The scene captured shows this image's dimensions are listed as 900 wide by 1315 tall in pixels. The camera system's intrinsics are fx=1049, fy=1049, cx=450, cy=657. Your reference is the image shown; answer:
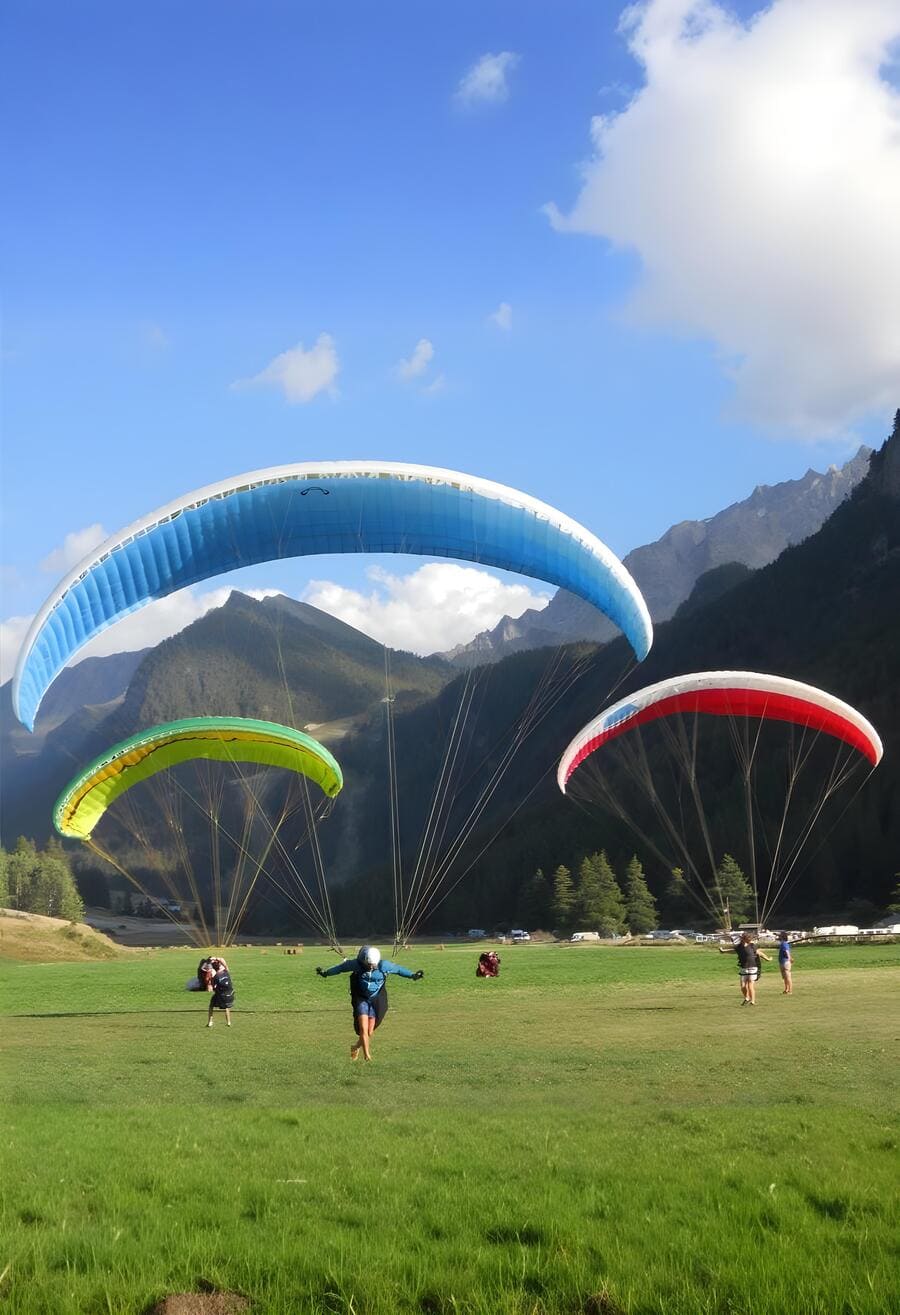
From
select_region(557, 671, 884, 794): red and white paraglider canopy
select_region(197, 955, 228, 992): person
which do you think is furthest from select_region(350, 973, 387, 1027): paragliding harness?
select_region(557, 671, 884, 794): red and white paraglider canopy

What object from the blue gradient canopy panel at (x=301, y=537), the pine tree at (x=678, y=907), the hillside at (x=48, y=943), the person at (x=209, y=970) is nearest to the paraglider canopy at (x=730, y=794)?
the pine tree at (x=678, y=907)

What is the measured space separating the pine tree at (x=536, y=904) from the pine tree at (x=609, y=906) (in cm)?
1436

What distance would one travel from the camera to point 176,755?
24391 mm

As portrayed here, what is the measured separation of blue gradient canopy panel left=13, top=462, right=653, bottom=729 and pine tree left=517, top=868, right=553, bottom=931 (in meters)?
87.5

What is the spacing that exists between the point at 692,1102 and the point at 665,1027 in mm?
6919

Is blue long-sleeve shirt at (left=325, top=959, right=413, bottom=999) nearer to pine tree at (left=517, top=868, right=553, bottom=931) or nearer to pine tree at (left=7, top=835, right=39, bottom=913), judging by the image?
pine tree at (left=517, top=868, right=553, bottom=931)

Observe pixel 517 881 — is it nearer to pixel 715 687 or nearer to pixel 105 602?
pixel 715 687

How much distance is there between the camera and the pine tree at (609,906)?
274 feet

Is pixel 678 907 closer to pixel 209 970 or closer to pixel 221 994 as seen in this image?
pixel 209 970

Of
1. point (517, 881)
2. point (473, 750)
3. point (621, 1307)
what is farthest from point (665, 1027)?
point (473, 750)

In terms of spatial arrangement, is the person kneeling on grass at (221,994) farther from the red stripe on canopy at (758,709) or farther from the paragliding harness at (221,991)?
the red stripe on canopy at (758,709)

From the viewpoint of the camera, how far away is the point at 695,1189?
5.88 m

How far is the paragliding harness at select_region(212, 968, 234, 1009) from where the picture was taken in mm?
18656

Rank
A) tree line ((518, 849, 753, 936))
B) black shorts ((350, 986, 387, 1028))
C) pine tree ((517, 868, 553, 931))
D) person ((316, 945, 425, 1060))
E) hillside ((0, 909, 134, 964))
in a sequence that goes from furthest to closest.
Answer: pine tree ((517, 868, 553, 931))
tree line ((518, 849, 753, 936))
hillside ((0, 909, 134, 964))
black shorts ((350, 986, 387, 1028))
person ((316, 945, 425, 1060))
